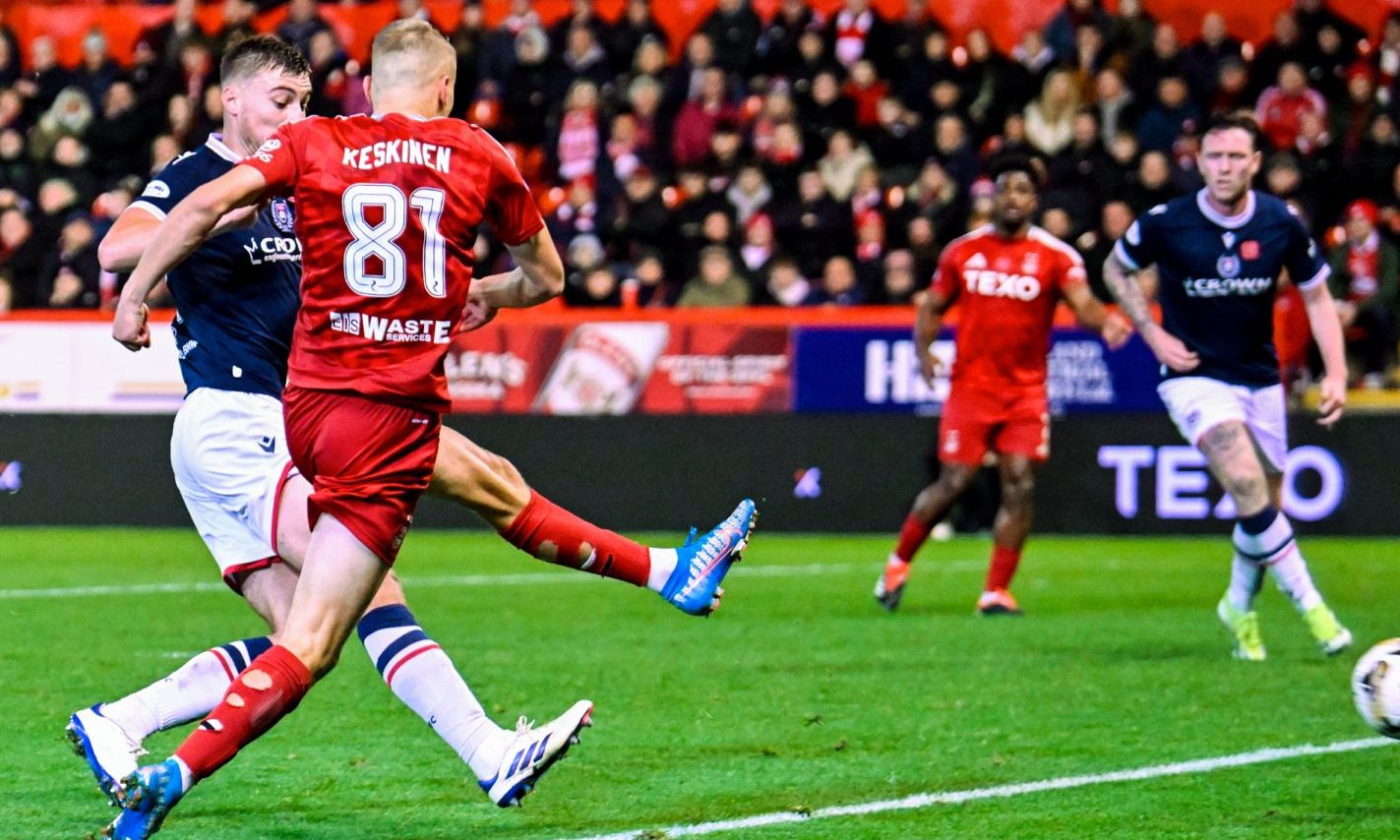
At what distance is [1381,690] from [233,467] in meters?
3.19

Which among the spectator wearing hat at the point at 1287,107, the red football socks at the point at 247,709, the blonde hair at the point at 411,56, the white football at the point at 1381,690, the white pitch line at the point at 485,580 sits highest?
the spectator wearing hat at the point at 1287,107

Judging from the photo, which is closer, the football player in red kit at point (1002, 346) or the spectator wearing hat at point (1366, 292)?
the football player in red kit at point (1002, 346)

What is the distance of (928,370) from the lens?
11633 millimetres

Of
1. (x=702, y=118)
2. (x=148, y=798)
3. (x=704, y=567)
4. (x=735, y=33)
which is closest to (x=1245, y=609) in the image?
(x=704, y=567)

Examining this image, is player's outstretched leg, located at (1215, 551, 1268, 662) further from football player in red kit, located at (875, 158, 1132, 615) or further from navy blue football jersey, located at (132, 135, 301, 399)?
navy blue football jersey, located at (132, 135, 301, 399)

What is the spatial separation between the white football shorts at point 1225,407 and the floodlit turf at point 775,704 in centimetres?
99

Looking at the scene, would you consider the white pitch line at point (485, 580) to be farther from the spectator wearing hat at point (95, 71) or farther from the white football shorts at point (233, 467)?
the spectator wearing hat at point (95, 71)

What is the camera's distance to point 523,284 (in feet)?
18.7

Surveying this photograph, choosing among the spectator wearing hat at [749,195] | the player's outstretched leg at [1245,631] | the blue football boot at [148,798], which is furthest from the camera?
the spectator wearing hat at [749,195]

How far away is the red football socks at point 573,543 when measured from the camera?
5.92 metres

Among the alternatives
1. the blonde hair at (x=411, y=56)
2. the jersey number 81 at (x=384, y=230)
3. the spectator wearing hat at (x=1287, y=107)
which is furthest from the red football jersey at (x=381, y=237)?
the spectator wearing hat at (x=1287, y=107)

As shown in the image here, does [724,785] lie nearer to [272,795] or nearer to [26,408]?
[272,795]

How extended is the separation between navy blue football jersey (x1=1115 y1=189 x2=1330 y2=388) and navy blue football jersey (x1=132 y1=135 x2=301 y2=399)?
4716 millimetres

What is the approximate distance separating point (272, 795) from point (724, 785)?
1.29 meters
